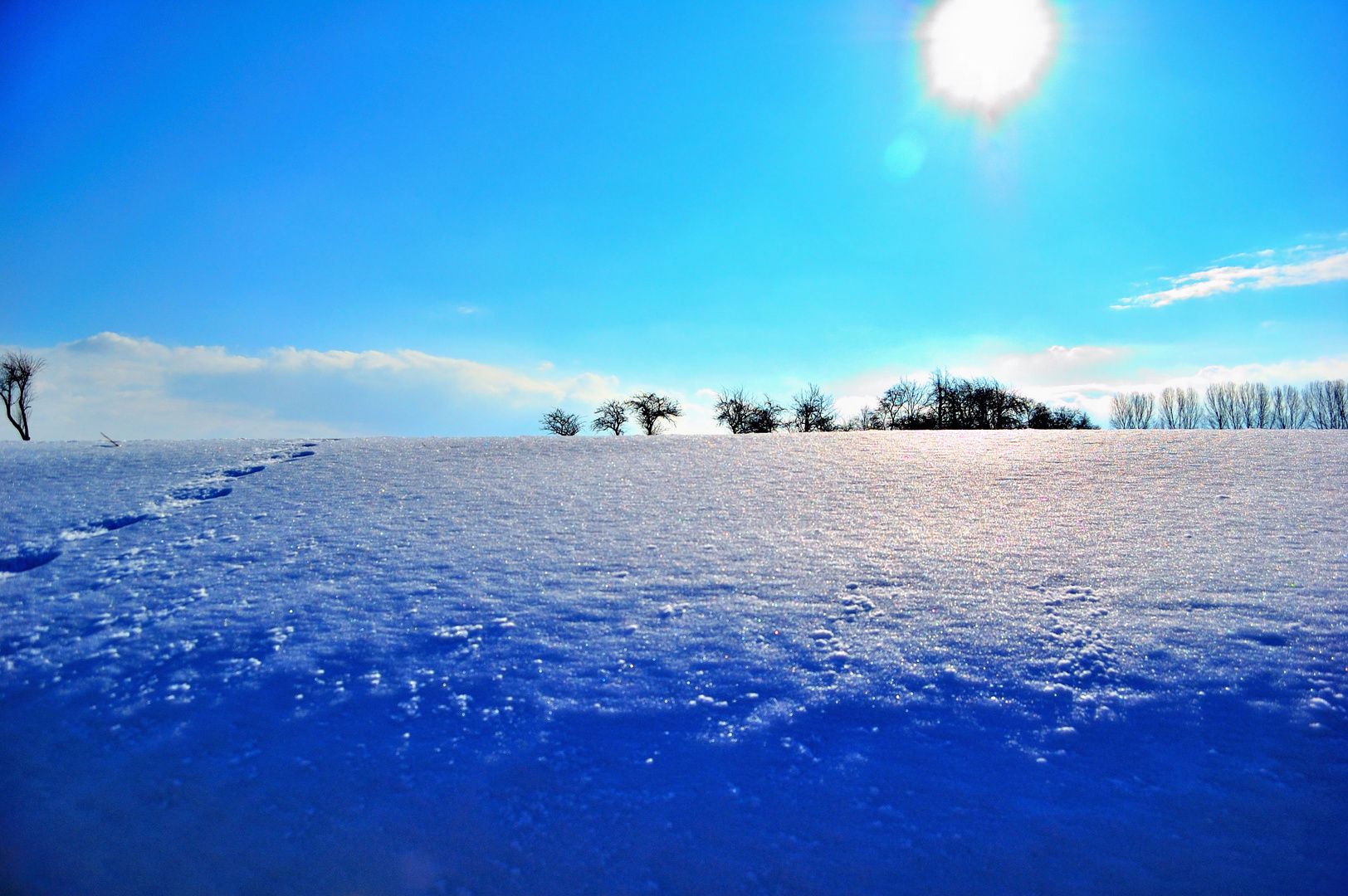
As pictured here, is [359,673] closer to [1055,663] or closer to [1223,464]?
[1055,663]

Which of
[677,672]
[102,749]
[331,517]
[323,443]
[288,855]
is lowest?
[288,855]

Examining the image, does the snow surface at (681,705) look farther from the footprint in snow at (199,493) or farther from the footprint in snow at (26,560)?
the footprint in snow at (199,493)

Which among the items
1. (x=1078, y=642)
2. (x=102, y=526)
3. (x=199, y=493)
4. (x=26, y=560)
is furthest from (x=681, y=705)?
(x=199, y=493)

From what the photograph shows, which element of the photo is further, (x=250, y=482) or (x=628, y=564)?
(x=250, y=482)

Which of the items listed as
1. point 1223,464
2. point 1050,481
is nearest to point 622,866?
point 1050,481

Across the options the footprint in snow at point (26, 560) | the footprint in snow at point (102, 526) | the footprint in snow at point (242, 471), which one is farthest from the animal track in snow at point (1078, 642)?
the footprint in snow at point (242, 471)

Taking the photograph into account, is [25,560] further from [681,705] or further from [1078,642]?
[1078,642]

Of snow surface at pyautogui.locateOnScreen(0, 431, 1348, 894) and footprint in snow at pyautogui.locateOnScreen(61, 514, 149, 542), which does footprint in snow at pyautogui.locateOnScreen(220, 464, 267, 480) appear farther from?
snow surface at pyautogui.locateOnScreen(0, 431, 1348, 894)

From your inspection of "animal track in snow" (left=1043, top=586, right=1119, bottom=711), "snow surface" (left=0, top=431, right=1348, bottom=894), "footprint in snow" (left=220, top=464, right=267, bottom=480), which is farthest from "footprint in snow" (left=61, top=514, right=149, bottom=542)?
"animal track in snow" (left=1043, top=586, right=1119, bottom=711)

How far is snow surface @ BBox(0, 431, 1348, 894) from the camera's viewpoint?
205cm

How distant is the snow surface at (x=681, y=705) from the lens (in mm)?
2051

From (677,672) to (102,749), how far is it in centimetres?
243

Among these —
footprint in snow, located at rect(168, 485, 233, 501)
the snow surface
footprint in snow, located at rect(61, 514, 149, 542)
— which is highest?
footprint in snow, located at rect(168, 485, 233, 501)

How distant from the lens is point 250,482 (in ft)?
21.0
